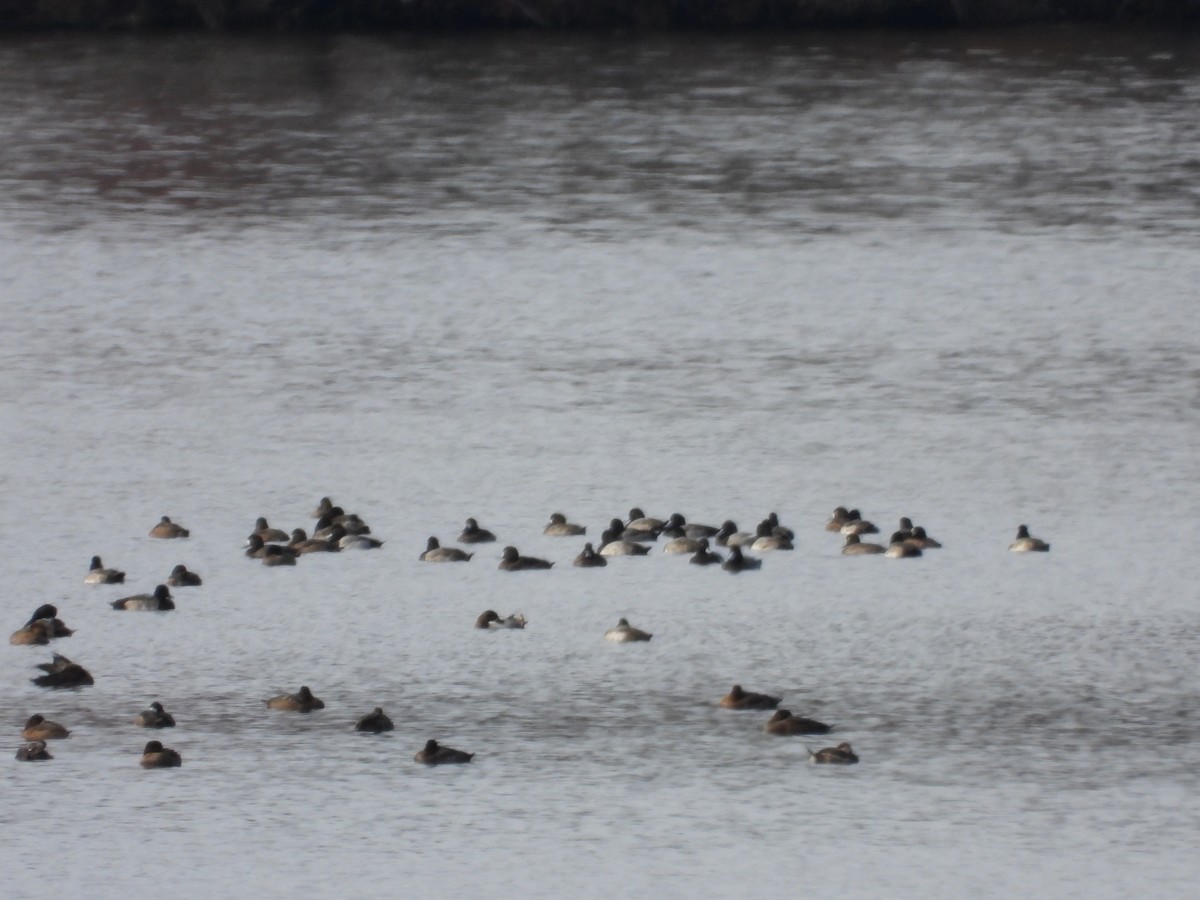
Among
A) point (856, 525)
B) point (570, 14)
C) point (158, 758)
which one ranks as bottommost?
point (158, 758)

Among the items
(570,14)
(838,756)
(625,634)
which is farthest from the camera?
(570,14)

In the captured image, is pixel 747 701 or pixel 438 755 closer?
pixel 438 755

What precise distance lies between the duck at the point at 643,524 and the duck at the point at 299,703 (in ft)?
14.5

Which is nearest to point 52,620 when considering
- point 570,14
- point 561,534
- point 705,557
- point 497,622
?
point 497,622

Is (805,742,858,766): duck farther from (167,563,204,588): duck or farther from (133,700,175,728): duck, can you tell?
(167,563,204,588): duck

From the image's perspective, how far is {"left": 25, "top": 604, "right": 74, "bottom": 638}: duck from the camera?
58.3 feet

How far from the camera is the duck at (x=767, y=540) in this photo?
1975 cm

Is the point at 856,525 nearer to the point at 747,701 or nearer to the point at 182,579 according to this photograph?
the point at 747,701

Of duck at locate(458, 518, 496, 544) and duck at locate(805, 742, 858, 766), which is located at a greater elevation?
duck at locate(458, 518, 496, 544)

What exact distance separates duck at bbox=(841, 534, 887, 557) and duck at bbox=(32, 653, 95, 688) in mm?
6488

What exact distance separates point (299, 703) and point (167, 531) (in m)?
4.44

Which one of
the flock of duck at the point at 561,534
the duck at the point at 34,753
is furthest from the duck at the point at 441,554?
the duck at the point at 34,753

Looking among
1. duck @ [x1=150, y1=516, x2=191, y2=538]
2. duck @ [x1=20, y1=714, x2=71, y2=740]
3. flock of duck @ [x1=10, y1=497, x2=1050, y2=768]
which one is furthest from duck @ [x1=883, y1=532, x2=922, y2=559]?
duck @ [x1=20, y1=714, x2=71, y2=740]

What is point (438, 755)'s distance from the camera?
15.4 m
